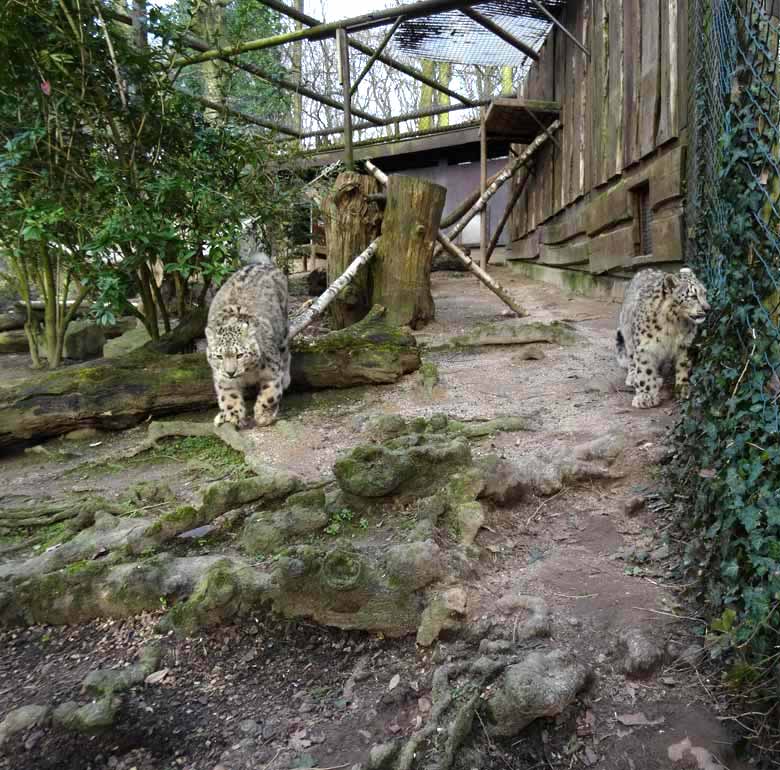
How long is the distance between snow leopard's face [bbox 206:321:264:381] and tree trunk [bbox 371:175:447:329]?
10.7 feet

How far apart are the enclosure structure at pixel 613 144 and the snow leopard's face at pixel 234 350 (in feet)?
13.6

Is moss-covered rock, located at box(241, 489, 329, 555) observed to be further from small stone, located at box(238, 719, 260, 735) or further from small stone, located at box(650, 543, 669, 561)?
small stone, located at box(650, 543, 669, 561)

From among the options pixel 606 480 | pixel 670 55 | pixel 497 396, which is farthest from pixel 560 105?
pixel 606 480

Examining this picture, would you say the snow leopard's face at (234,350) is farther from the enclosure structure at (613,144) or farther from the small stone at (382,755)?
the enclosure structure at (613,144)

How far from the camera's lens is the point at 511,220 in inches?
701

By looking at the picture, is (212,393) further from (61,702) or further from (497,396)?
(61,702)

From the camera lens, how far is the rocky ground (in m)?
2.13

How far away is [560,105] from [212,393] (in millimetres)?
8691

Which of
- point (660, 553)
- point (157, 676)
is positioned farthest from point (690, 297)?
point (157, 676)

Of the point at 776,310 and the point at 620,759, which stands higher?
the point at 776,310

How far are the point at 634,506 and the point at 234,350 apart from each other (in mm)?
3390

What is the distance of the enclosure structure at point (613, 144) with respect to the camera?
6406 millimetres

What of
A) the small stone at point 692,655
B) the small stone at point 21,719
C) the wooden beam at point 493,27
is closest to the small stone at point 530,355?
the small stone at point 692,655

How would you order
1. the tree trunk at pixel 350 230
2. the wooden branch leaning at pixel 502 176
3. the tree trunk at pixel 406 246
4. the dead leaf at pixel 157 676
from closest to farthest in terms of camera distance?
the dead leaf at pixel 157 676
the tree trunk at pixel 406 246
the tree trunk at pixel 350 230
the wooden branch leaning at pixel 502 176
